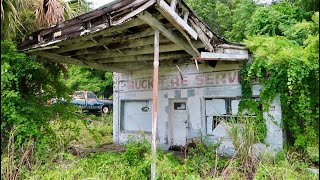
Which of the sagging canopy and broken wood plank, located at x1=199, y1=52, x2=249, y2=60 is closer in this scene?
the sagging canopy

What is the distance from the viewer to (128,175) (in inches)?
212

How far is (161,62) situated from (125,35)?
3037 mm

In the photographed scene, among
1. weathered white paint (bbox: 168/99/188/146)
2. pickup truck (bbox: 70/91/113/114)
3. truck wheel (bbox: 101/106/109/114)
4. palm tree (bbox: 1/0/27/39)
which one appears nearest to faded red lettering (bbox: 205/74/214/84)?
weathered white paint (bbox: 168/99/188/146)

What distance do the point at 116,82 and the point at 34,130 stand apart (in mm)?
5089

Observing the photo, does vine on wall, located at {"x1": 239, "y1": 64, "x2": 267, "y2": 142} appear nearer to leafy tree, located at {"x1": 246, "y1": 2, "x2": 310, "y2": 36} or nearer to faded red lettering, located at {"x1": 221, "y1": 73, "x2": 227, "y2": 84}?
faded red lettering, located at {"x1": 221, "y1": 73, "x2": 227, "y2": 84}

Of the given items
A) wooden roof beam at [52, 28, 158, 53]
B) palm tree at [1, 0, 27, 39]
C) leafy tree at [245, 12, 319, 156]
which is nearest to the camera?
palm tree at [1, 0, 27, 39]

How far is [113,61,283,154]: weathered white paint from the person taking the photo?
752 cm

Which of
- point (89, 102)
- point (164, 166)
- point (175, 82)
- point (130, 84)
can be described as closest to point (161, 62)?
point (175, 82)

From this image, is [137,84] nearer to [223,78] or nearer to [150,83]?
[150,83]

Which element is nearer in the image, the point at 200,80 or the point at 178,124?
the point at 200,80

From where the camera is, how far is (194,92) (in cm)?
839

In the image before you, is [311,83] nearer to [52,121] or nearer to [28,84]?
[52,121]

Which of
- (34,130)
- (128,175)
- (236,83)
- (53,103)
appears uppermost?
(236,83)

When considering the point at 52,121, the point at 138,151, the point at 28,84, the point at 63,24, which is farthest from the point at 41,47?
the point at 138,151
